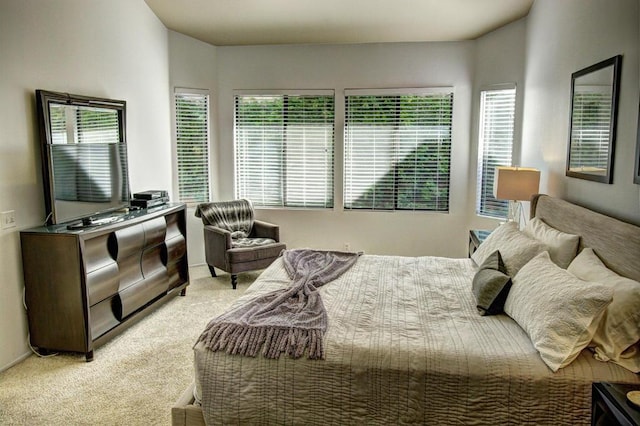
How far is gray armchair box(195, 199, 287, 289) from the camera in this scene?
16.8 feet

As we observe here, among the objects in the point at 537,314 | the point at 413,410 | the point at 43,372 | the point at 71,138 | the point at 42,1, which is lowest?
the point at 43,372

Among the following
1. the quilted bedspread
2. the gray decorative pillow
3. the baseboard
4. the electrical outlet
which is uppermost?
the electrical outlet

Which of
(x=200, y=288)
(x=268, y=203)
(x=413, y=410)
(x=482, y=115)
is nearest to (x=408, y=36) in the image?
(x=482, y=115)

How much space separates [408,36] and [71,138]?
3780mm

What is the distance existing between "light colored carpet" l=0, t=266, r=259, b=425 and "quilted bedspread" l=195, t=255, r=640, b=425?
2.65 feet

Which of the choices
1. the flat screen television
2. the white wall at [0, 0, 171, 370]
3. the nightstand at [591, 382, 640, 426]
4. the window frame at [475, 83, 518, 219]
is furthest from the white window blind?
the white wall at [0, 0, 171, 370]

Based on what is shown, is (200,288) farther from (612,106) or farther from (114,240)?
(612,106)

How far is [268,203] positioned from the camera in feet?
20.7

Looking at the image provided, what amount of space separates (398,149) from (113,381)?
4.11 metres

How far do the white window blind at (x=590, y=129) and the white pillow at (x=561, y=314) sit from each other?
3.25 ft

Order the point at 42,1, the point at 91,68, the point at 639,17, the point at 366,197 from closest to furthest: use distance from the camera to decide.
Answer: the point at 639,17 → the point at 42,1 → the point at 91,68 → the point at 366,197

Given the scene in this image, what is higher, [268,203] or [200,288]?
[268,203]

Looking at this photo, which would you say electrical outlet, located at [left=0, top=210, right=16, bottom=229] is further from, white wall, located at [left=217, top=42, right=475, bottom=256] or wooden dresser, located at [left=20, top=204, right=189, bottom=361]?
white wall, located at [left=217, top=42, right=475, bottom=256]

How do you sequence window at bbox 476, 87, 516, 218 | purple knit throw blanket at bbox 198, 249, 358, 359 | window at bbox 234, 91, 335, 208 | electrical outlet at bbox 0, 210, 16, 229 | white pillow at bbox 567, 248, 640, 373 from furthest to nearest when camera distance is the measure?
1. window at bbox 234, 91, 335, 208
2. window at bbox 476, 87, 516, 218
3. electrical outlet at bbox 0, 210, 16, 229
4. purple knit throw blanket at bbox 198, 249, 358, 359
5. white pillow at bbox 567, 248, 640, 373
